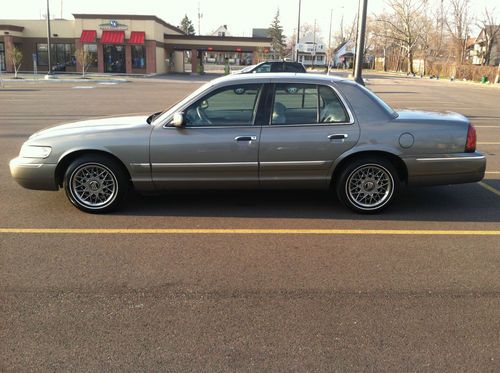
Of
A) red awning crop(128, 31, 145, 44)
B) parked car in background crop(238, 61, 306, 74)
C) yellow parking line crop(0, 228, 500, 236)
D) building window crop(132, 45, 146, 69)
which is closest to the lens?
yellow parking line crop(0, 228, 500, 236)

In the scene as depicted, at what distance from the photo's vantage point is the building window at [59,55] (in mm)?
51250

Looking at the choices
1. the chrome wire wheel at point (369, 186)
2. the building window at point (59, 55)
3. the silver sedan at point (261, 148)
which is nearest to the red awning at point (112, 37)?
the building window at point (59, 55)

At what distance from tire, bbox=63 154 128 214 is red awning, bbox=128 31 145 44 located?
4720 centimetres

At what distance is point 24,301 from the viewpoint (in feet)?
12.1

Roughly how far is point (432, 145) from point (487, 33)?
244 feet

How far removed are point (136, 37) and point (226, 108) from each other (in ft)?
156

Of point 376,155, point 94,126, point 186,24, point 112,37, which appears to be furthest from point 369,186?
point 186,24

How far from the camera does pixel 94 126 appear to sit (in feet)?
18.9

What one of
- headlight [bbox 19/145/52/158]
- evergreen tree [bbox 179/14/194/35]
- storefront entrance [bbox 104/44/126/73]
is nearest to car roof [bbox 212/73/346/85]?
headlight [bbox 19/145/52/158]

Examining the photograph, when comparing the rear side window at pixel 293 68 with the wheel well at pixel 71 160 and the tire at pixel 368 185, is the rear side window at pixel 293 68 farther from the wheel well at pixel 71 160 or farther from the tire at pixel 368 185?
the wheel well at pixel 71 160

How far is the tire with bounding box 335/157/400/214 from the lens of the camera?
18.5 feet

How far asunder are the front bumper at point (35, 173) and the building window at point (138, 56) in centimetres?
4785

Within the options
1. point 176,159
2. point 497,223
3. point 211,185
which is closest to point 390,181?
point 497,223

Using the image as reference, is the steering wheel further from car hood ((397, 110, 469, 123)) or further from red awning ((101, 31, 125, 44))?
red awning ((101, 31, 125, 44))
